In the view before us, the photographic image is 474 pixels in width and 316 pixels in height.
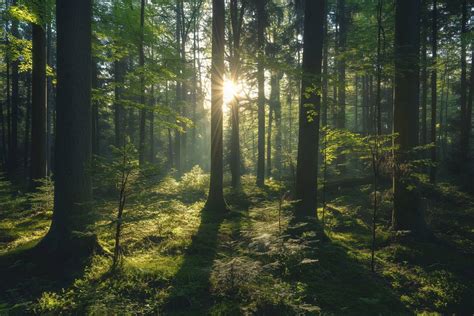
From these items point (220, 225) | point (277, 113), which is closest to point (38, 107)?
point (220, 225)

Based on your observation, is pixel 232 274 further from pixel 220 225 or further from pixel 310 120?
pixel 310 120

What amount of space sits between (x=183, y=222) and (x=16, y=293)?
5.00 metres

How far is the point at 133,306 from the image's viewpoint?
476cm

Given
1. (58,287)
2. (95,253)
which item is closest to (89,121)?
(95,253)

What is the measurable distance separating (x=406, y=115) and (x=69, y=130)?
28.4 ft

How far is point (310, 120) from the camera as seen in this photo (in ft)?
27.9

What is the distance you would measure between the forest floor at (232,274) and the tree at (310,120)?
123 centimetres

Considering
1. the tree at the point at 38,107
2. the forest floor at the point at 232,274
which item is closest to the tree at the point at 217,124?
the forest floor at the point at 232,274

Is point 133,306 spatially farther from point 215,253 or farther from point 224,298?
point 215,253

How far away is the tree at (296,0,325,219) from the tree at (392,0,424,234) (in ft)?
7.25

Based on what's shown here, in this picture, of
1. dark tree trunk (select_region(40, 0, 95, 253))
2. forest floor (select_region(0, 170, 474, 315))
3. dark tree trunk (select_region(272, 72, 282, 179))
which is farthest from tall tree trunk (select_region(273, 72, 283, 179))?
dark tree trunk (select_region(40, 0, 95, 253))

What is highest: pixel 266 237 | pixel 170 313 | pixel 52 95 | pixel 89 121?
pixel 52 95

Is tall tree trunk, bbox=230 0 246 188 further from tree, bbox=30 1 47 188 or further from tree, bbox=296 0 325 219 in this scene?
tree, bbox=30 1 47 188

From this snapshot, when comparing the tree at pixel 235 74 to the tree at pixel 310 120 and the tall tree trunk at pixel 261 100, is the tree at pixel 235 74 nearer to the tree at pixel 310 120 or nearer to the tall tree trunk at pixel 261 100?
the tall tree trunk at pixel 261 100
